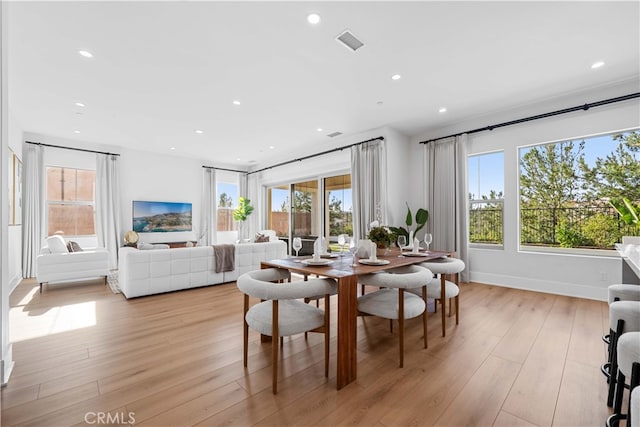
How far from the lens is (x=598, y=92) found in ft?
11.6

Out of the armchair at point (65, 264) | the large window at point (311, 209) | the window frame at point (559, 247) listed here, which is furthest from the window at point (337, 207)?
the armchair at point (65, 264)

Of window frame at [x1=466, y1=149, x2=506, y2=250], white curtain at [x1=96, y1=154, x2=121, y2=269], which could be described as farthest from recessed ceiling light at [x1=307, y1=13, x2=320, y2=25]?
white curtain at [x1=96, y1=154, x2=121, y2=269]

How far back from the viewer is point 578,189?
4.71m

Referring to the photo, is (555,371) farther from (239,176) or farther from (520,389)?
(239,176)

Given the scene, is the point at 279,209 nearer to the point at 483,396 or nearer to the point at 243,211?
the point at 243,211

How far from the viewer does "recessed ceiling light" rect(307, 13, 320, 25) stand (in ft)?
7.25

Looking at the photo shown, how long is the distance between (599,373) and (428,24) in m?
2.94

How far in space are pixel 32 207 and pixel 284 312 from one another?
6209 millimetres

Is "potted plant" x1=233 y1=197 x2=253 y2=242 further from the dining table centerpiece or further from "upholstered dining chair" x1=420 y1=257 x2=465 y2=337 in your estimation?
"upholstered dining chair" x1=420 y1=257 x2=465 y2=337

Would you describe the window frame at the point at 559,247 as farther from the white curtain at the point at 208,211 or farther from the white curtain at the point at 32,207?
the white curtain at the point at 32,207

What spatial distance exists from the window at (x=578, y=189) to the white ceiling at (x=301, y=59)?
1.57 metres

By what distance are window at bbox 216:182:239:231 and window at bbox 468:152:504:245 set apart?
631 centimetres

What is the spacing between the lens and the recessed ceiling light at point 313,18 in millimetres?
2209

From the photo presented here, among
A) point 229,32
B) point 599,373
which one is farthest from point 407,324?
point 229,32
